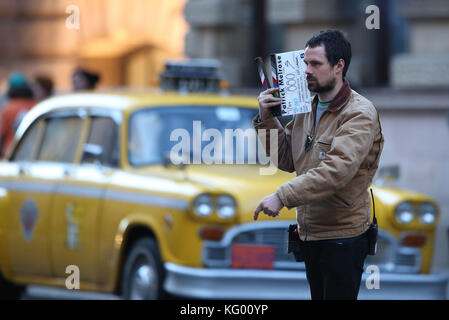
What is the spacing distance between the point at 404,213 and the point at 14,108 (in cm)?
522

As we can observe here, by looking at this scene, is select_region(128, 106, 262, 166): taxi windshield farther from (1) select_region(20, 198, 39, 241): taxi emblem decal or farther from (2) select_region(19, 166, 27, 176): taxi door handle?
(2) select_region(19, 166, 27, 176): taxi door handle

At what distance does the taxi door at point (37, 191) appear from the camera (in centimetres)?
955

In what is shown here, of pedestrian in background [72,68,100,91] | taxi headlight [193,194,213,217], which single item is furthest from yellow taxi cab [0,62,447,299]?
pedestrian in background [72,68,100,91]

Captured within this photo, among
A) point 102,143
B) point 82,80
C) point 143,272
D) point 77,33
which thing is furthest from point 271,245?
point 77,33

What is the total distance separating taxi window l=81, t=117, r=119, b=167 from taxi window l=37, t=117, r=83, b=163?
0.64 ft

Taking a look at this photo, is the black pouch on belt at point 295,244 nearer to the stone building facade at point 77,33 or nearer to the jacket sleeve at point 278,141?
the jacket sleeve at point 278,141

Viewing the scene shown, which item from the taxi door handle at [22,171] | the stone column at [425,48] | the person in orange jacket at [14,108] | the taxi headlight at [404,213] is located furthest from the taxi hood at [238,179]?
the stone column at [425,48]

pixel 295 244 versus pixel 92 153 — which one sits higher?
pixel 295 244

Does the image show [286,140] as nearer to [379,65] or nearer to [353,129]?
[353,129]

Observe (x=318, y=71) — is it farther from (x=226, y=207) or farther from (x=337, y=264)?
(x=226, y=207)

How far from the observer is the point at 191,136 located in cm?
888
